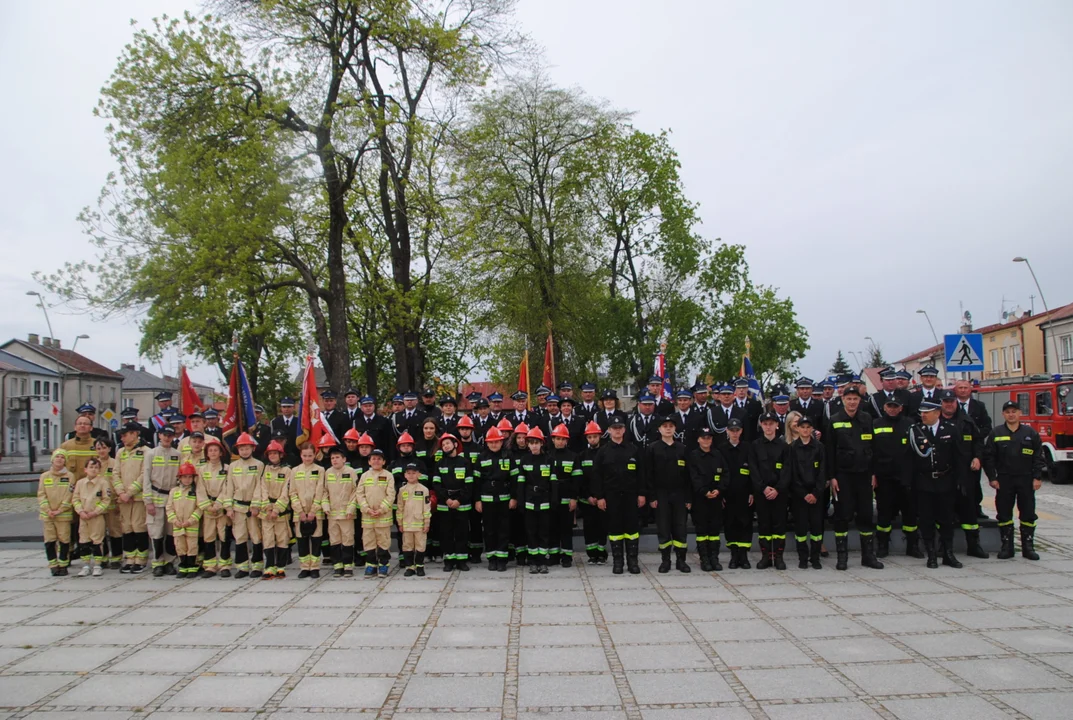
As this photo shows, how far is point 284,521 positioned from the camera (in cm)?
942

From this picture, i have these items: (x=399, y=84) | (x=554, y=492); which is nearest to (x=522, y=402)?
(x=554, y=492)

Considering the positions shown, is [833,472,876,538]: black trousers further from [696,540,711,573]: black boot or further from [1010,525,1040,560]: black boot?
[1010,525,1040,560]: black boot

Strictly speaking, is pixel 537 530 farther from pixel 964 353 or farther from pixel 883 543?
pixel 964 353

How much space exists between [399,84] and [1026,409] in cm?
1948

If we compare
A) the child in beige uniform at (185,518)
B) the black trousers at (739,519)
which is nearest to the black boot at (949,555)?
the black trousers at (739,519)

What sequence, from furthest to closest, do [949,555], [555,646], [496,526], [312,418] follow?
1. [312,418]
2. [496,526]
3. [949,555]
4. [555,646]

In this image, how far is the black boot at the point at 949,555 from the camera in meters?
9.12

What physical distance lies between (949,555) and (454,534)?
5.93 meters

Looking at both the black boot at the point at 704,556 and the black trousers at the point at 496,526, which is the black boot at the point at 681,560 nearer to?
the black boot at the point at 704,556

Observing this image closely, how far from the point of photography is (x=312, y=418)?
1076cm

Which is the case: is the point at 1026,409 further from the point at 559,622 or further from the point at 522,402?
the point at 559,622

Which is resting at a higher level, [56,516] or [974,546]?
[56,516]

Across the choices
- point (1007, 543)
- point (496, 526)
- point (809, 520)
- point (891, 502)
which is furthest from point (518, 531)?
point (1007, 543)

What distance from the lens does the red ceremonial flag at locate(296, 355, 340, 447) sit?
34.9 ft
